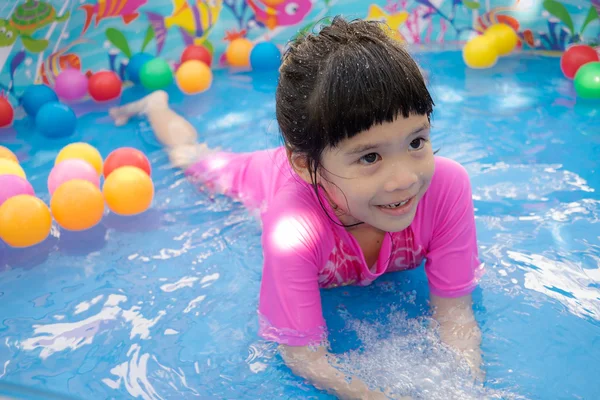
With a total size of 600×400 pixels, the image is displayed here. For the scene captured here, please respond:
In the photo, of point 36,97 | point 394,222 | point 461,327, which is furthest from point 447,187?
point 36,97

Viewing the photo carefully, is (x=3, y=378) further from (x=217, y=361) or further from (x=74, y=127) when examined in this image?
(x=74, y=127)

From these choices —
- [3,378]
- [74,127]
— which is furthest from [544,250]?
[74,127]

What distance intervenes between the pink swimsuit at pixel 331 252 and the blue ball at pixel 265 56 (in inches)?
71.1

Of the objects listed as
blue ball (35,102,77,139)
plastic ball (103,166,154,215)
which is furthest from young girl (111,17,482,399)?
blue ball (35,102,77,139)

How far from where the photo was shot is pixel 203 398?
1.56 m

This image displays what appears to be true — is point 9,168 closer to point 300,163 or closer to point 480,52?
point 300,163

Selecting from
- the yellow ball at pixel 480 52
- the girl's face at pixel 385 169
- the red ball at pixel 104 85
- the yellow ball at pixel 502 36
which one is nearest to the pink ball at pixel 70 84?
the red ball at pixel 104 85

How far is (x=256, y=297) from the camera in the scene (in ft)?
6.22

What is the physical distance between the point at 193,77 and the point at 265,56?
40 centimetres

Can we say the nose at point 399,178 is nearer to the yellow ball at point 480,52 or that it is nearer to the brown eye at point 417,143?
the brown eye at point 417,143

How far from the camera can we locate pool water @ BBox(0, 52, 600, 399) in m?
1.59

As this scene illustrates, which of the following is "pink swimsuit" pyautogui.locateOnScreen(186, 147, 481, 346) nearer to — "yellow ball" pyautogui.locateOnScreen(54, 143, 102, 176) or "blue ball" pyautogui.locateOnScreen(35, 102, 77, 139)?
"yellow ball" pyautogui.locateOnScreen(54, 143, 102, 176)

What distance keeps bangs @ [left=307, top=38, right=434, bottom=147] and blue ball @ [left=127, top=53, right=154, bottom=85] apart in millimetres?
2108

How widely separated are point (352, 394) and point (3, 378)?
2.71 ft
